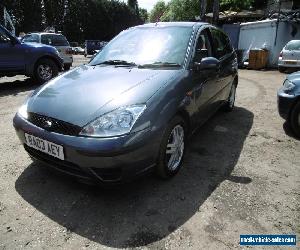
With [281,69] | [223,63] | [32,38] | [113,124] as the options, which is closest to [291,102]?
[223,63]

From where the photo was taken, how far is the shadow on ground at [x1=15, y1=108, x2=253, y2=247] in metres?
2.70

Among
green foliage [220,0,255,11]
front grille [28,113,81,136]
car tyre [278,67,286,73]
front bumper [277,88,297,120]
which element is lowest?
car tyre [278,67,286,73]

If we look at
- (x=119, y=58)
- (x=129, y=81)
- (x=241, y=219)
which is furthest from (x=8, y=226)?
(x=119, y=58)

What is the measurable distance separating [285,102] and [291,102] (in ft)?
0.30

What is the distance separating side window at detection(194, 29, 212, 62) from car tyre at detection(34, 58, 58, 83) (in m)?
6.50

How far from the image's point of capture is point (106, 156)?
8.77ft

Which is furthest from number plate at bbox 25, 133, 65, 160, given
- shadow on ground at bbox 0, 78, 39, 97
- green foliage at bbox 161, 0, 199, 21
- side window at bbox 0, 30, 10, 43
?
green foliage at bbox 161, 0, 199, 21

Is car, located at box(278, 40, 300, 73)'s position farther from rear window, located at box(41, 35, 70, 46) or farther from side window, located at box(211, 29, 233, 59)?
rear window, located at box(41, 35, 70, 46)

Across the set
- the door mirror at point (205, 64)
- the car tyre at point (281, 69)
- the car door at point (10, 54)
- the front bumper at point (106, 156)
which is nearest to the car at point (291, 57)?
the car tyre at point (281, 69)

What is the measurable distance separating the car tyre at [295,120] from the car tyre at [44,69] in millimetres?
7336

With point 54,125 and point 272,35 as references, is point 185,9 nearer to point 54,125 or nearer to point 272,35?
point 272,35

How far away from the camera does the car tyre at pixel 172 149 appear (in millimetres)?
3154

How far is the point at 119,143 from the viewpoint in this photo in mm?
2682

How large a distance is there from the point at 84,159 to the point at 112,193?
66 cm
